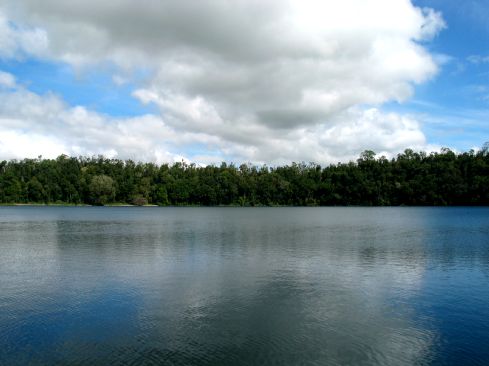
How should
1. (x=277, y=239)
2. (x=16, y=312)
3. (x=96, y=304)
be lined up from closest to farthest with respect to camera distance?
(x=16, y=312) < (x=96, y=304) < (x=277, y=239)

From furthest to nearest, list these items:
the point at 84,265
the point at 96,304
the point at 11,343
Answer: the point at 84,265, the point at 96,304, the point at 11,343

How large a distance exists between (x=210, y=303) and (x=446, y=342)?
12.3 meters

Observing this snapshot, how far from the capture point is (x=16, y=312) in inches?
876

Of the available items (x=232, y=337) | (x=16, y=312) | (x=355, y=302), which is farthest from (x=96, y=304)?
(x=355, y=302)

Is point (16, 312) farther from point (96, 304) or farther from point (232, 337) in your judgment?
point (232, 337)

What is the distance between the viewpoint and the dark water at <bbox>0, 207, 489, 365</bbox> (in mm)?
16984

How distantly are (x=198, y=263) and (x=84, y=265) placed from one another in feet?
32.8

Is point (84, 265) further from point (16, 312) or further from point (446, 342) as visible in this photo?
point (446, 342)

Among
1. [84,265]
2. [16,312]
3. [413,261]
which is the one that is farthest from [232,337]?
[413,261]

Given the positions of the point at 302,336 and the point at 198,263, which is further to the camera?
the point at 198,263

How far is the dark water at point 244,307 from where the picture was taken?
17.0m

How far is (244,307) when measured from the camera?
76.4 feet

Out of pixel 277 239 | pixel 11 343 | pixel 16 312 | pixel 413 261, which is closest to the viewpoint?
pixel 11 343

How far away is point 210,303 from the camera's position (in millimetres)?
24047
